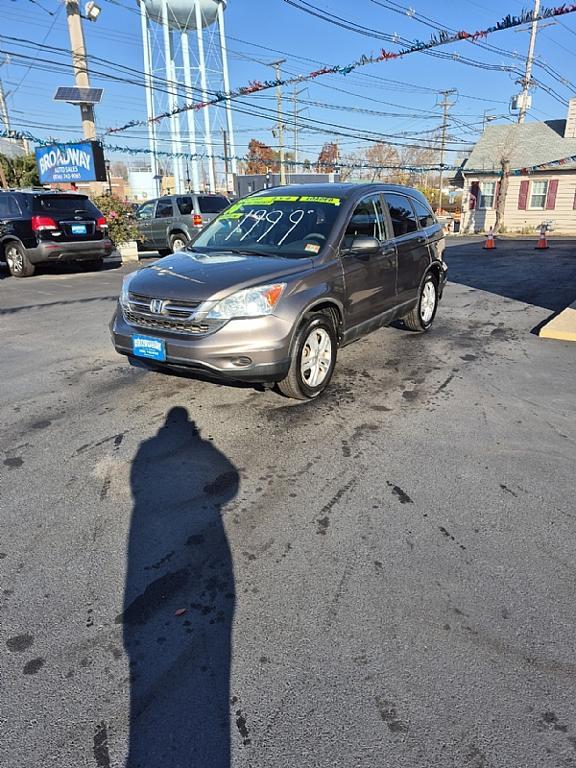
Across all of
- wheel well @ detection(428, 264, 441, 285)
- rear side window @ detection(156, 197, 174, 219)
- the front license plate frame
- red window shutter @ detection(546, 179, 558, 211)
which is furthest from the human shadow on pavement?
red window shutter @ detection(546, 179, 558, 211)

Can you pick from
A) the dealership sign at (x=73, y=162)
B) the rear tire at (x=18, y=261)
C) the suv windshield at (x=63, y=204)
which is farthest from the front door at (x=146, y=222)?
the rear tire at (x=18, y=261)

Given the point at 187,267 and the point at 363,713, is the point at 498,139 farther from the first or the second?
the point at 363,713

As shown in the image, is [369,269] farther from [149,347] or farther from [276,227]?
[149,347]

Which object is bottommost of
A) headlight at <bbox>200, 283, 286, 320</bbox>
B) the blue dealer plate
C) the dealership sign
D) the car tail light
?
the blue dealer plate

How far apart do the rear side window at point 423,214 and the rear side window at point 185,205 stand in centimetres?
1010

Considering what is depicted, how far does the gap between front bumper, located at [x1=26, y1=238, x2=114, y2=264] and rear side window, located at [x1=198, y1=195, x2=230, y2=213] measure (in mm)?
3646

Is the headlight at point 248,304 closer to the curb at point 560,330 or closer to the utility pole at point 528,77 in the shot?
the curb at point 560,330

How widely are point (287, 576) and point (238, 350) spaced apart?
1902 millimetres

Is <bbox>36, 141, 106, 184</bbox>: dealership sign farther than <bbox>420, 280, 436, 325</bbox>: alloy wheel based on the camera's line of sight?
Yes

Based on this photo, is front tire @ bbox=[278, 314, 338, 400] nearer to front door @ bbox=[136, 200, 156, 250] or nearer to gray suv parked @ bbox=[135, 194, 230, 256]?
gray suv parked @ bbox=[135, 194, 230, 256]

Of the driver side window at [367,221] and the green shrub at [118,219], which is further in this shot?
the green shrub at [118,219]

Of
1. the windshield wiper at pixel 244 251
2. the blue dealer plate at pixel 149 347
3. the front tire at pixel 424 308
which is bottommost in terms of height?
the front tire at pixel 424 308

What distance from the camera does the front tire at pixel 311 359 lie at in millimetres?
4402

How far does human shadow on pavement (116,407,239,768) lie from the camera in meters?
1.85
